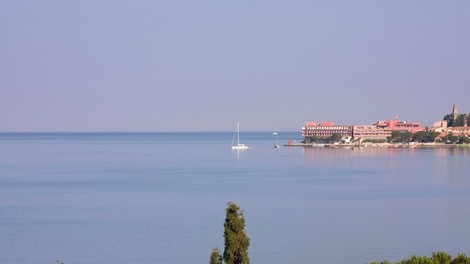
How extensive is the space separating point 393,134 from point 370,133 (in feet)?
8.39

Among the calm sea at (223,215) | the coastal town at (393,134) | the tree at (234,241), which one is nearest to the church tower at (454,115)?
the coastal town at (393,134)

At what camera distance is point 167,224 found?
1955 cm

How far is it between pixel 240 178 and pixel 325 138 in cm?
5046

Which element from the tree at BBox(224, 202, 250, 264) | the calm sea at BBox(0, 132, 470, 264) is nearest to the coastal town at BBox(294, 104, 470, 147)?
the calm sea at BBox(0, 132, 470, 264)

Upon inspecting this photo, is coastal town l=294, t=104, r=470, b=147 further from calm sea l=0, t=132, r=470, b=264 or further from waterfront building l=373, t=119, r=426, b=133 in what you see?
calm sea l=0, t=132, r=470, b=264

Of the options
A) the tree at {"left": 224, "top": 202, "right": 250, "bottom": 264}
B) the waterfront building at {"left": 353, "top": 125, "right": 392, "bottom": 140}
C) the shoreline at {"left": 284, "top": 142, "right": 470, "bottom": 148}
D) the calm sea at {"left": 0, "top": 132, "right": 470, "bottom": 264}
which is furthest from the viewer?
the waterfront building at {"left": 353, "top": 125, "right": 392, "bottom": 140}

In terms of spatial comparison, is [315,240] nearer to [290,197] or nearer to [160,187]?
[290,197]

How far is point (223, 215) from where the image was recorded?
21.0m

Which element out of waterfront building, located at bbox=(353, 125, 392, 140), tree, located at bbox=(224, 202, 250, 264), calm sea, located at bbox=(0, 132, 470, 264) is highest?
waterfront building, located at bbox=(353, 125, 392, 140)

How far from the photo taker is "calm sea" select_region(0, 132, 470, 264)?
1622 cm

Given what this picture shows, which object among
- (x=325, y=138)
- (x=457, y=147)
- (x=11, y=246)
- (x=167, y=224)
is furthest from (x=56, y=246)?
(x=325, y=138)

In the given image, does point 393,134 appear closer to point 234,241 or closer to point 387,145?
point 387,145

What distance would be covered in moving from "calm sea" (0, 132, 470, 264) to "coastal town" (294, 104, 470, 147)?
41.8m

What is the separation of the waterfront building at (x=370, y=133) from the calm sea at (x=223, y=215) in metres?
45.4
